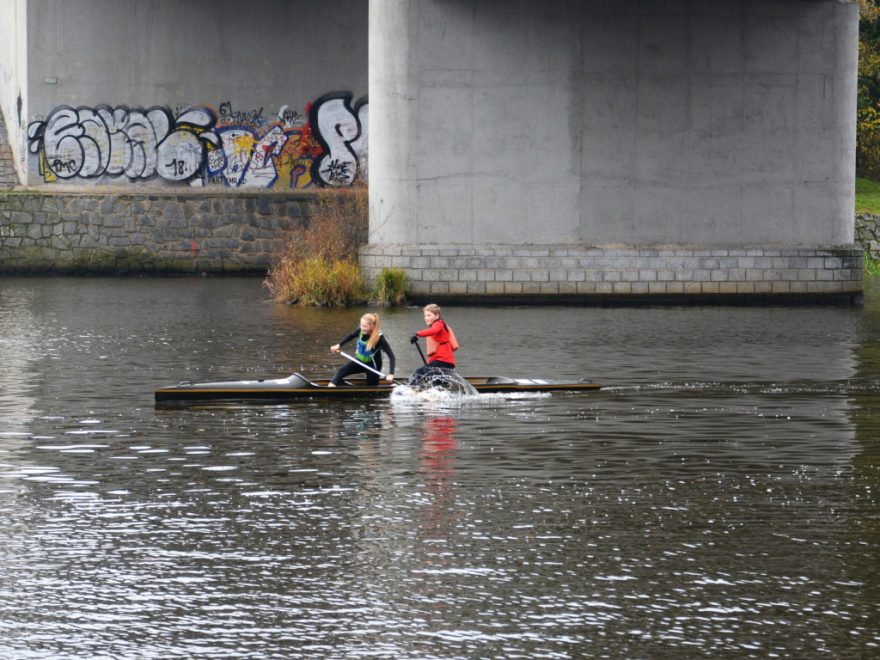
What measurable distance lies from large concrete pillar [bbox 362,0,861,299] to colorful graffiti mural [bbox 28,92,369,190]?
996 centimetres

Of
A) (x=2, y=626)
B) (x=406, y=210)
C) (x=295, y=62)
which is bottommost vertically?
(x=2, y=626)

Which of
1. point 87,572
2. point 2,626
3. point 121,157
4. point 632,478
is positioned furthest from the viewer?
point 121,157

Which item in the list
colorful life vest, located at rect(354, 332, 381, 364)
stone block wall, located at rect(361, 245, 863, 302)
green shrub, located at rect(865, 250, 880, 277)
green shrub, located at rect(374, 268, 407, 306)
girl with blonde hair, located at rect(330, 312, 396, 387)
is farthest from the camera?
green shrub, located at rect(865, 250, 880, 277)

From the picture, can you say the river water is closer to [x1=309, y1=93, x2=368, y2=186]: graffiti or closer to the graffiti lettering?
[x1=309, y1=93, x2=368, y2=186]: graffiti

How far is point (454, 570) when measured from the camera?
392 inches

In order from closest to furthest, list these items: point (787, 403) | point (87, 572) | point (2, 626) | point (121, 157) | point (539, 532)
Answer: point (2, 626) < point (87, 572) < point (539, 532) < point (787, 403) < point (121, 157)

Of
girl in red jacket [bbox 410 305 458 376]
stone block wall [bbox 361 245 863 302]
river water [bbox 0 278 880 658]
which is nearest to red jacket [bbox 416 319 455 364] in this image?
girl in red jacket [bbox 410 305 458 376]

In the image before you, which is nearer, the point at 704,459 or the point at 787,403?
the point at 704,459

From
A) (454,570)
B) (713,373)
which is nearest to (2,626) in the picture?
(454,570)

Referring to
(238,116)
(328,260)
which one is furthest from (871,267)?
(238,116)

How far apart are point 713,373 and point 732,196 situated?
14397 millimetres

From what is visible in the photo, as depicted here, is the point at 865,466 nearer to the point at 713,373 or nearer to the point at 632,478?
the point at 632,478

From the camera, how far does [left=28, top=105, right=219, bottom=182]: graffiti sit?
43188mm

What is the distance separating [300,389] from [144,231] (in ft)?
81.8
